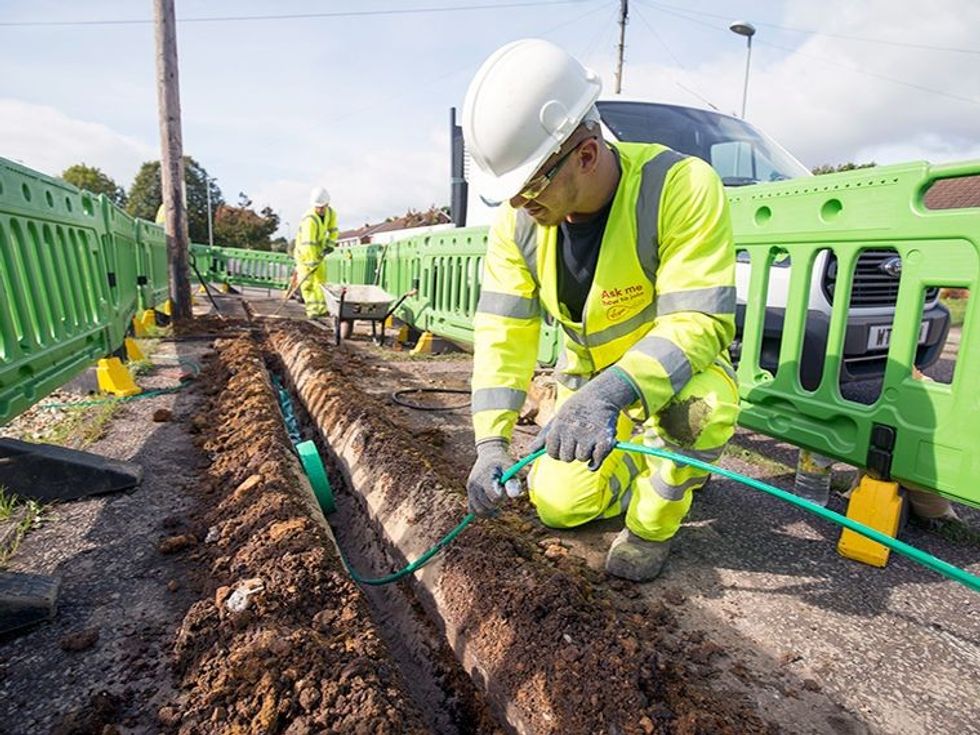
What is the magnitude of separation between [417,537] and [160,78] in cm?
856

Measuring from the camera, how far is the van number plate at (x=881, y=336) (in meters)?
2.74

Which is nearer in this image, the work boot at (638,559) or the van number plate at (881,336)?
the work boot at (638,559)

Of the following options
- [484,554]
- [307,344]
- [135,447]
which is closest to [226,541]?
[484,554]

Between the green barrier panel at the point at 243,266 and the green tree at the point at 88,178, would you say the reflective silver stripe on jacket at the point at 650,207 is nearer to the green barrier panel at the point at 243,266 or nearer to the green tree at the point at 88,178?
the green barrier panel at the point at 243,266

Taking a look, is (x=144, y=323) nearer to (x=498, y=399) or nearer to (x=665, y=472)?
(x=498, y=399)

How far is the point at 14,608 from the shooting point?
1748mm

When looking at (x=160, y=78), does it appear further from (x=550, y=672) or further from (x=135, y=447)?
(x=550, y=672)

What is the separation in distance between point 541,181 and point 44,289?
103 inches

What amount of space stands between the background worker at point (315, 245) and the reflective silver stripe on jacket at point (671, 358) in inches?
349

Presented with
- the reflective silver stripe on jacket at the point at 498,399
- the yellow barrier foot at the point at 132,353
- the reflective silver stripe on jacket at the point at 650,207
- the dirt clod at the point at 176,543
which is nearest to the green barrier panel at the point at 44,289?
the dirt clod at the point at 176,543

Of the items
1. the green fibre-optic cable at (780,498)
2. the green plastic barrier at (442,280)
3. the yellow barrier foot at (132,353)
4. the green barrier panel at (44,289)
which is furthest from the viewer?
the green plastic barrier at (442,280)

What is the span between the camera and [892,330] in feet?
7.24

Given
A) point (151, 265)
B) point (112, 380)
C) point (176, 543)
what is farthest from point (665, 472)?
point (151, 265)

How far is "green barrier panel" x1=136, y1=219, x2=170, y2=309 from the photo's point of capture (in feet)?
22.5
